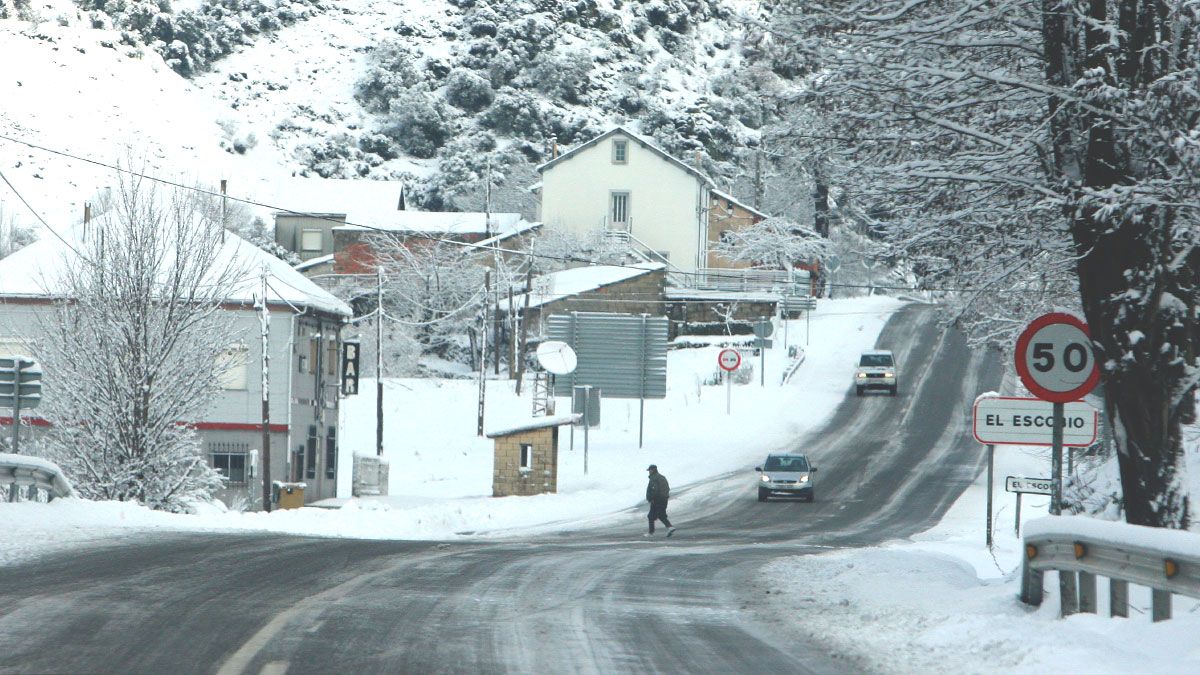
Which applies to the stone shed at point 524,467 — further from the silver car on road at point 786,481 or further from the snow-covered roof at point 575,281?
the snow-covered roof at point 575,281

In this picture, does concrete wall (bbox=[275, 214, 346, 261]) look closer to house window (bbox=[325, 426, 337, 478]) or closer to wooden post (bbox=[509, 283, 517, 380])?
wooden post (bbox=[509, 283, 517, 380])

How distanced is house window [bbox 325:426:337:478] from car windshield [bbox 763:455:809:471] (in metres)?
16.6

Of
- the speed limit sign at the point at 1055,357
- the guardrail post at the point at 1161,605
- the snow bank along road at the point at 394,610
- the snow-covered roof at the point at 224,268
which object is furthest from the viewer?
the snow-covered roof at the point at 224,268

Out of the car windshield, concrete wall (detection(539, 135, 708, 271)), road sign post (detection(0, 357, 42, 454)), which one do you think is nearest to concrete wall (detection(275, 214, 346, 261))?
concrete wall (detection(539, 135, 708, 271))

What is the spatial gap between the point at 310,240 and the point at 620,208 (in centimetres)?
2321

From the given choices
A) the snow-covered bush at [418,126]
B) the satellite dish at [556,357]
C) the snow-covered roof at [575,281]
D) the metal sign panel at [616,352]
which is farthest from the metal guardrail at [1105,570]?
the snow-covered bush at [418,126]

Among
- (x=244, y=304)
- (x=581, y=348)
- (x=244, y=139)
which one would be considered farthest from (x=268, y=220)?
(x=244, y=304)

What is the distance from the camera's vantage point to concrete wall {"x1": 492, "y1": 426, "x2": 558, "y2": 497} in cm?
3722

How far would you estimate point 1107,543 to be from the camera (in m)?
8.78

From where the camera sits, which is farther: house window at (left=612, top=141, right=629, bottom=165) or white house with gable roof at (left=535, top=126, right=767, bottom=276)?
house window at (left=612, top=141, right=629, bottom=165)

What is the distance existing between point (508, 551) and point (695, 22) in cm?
15714

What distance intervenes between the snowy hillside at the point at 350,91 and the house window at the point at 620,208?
28.9m

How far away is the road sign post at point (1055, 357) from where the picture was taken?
1040 centimetres

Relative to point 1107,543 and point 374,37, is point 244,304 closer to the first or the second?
point 1107,543
